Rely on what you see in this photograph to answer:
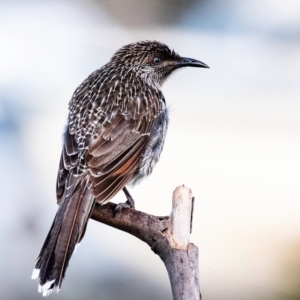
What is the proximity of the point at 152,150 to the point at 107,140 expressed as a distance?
0.51 m

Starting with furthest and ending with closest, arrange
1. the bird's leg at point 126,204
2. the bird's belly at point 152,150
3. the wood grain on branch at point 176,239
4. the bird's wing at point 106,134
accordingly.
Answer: the bird's belly at point 152,150 < the bird's wing at point 106,134 < the bird's leg at point 126,204 < the wood grain on branch at point 176,239

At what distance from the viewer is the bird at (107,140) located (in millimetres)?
4234

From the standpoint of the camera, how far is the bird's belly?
5125 mm

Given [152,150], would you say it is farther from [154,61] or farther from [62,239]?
[62,239]

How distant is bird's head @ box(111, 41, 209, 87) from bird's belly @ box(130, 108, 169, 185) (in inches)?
27.4

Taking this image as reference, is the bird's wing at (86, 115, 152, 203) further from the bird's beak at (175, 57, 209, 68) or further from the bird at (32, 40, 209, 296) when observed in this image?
the bird's beak at (175, 57, 209, 68)

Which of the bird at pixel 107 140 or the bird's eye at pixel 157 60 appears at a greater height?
the bird's eye at pixel 157 60

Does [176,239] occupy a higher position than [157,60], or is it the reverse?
[157,60]

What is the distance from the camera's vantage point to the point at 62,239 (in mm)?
4176

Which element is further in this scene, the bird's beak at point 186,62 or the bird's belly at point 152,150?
the bird's beak at point 186,62

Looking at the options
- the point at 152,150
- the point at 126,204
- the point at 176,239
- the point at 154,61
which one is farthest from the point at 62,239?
the point at 154,61

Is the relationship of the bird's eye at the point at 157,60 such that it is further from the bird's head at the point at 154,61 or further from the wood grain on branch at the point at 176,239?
the wood grain on branch at the point at 176,239

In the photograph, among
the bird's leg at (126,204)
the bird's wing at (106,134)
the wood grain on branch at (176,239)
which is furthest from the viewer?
the bird's wing at (106,134)

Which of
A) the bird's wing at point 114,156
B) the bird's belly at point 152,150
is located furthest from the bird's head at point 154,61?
the bird's wing at point 114,156
